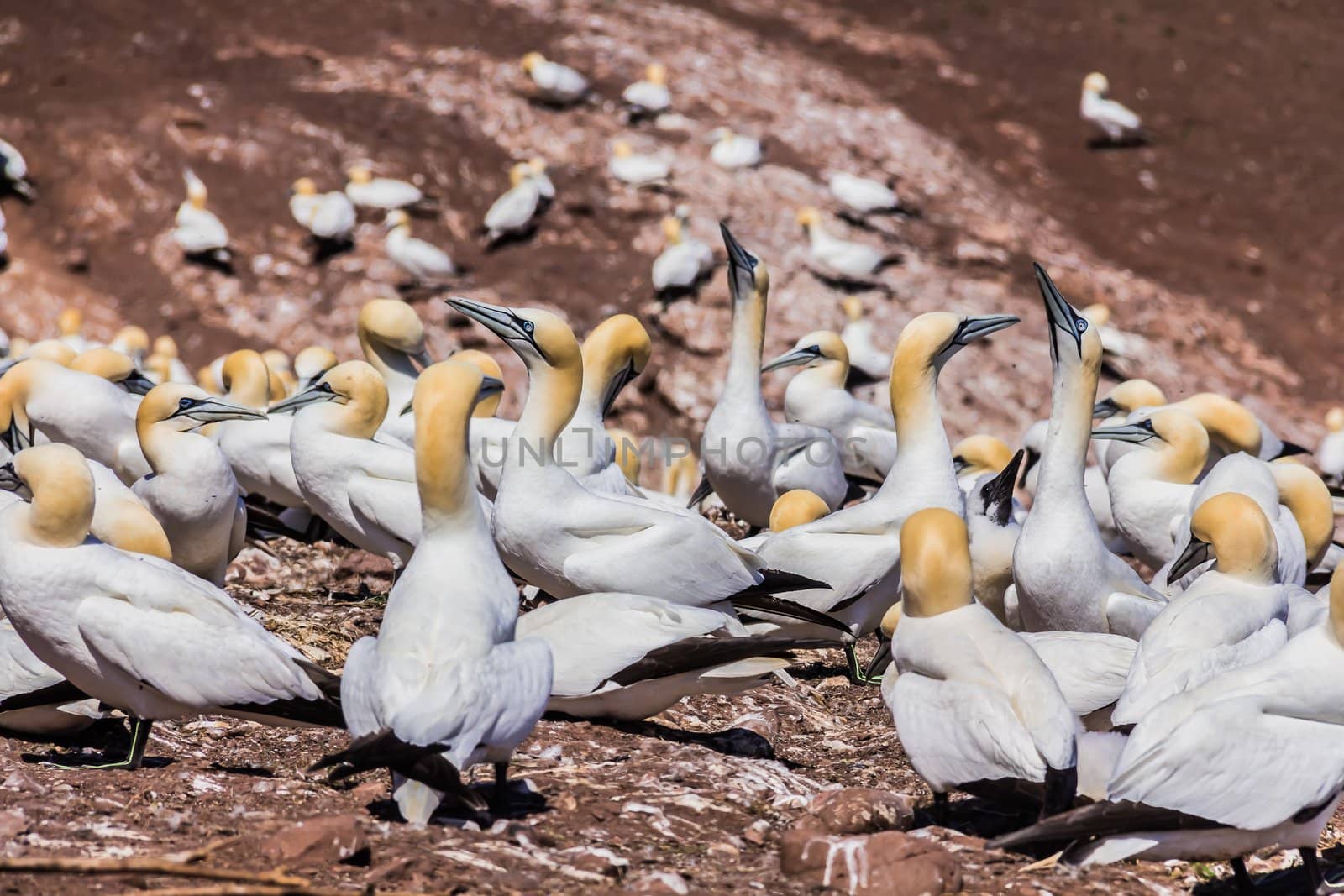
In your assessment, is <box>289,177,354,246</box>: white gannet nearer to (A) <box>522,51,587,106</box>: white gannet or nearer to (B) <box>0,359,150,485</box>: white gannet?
(A) <box>522,51,587,106</box>: white gannet

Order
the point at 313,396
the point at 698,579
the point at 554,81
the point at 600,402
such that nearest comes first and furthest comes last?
the point at 698,579, the point at 313,396, the point at 600,402, the point at 554,81

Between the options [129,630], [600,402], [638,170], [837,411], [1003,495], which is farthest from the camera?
[638,170]

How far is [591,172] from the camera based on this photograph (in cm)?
1795

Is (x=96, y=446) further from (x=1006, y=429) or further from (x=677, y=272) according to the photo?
(x=1006, y=429)

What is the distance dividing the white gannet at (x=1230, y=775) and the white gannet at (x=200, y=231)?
1293 cm

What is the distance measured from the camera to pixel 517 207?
52.8 feet

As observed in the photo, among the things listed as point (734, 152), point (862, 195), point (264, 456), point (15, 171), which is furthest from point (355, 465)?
point (734, 152)

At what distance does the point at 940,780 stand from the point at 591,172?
14.2 metres

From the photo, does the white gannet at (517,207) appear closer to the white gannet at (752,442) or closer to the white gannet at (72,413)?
the white gannet at (752,442)

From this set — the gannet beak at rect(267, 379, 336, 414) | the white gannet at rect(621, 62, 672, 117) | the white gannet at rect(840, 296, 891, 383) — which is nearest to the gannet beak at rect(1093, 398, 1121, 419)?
the white gannet at rect(840, 296, 891, 383)

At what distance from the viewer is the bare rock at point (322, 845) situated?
3.78m

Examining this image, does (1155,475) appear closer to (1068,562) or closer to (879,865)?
(1068,562)

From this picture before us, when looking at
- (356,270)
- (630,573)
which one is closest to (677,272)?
(356,270)

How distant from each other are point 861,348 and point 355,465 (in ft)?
24.5
